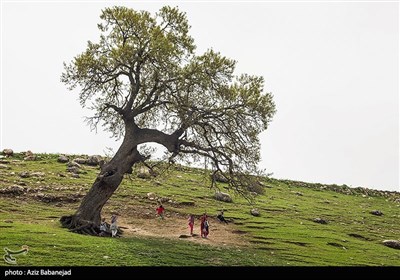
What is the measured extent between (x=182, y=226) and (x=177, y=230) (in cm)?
244

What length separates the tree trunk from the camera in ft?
114

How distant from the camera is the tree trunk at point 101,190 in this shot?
34875mm

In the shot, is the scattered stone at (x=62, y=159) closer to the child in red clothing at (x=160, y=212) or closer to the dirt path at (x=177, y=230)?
the dirt path at (x=177, y=230)

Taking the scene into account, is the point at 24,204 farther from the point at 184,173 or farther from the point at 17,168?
the point at 184,173

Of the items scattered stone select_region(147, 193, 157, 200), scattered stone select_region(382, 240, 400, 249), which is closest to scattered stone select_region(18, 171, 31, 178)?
scattered stone select_region(147, 193, 157, 200)

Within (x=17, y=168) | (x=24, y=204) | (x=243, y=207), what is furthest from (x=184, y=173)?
(x=24, y=204)

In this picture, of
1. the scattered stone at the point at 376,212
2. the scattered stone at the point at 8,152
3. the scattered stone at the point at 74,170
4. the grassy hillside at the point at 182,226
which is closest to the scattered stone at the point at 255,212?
the grassy hillside at the point at 182,226

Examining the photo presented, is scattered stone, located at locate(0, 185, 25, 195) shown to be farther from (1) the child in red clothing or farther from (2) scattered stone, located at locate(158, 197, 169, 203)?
(2) scattered stone, located at locate(158, 197, 169, 203)

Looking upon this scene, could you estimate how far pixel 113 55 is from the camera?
117 ft

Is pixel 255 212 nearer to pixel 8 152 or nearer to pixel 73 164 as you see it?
pixel 73 164

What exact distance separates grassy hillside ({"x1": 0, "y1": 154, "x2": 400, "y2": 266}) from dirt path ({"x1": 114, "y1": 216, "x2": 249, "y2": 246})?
0.35ft

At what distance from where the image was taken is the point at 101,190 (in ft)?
119

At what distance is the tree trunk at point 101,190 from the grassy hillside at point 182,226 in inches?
74.3

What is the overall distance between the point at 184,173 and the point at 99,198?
156 feet
